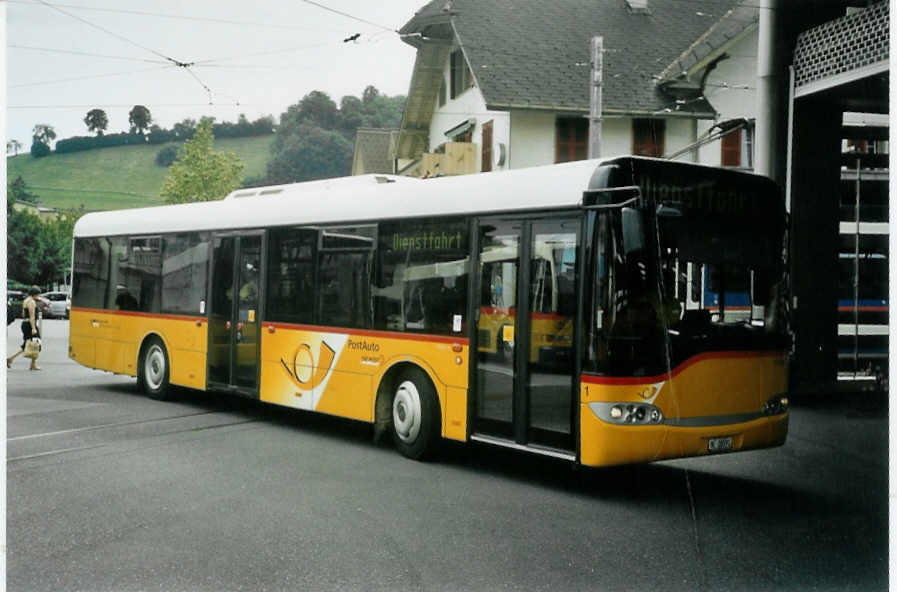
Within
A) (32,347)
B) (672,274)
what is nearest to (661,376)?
(672,274)

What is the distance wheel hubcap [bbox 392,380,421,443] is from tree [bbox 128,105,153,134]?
3.37 m

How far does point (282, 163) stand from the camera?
11984 mm

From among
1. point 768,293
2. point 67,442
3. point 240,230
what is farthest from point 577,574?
point 240,230

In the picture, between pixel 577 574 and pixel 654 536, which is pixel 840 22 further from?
pixel 577 574

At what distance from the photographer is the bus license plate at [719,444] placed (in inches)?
327

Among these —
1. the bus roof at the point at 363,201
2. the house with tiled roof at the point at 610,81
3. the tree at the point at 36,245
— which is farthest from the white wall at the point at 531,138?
the tree at the point at 36,245

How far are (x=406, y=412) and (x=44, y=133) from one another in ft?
13.9

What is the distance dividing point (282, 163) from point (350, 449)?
341cm

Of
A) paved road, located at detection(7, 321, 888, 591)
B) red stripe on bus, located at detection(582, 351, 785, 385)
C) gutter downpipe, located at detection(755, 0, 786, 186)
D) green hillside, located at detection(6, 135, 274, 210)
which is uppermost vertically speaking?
gutter downpipe, located at detection(755, 0, 786, 186)

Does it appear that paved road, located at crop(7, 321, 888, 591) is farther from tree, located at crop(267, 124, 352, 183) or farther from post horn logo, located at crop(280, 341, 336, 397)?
tree, located at crop(267, 124, 352, 183)

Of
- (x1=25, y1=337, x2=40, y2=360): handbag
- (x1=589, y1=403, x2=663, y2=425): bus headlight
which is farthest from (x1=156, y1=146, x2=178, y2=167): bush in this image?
(x1=25, y1=337, x2=40, y2=360): handbag

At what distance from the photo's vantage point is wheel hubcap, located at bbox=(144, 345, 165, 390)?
14.8 m

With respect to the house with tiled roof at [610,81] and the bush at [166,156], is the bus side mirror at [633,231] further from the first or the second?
the house with tiled roof at [610,81]

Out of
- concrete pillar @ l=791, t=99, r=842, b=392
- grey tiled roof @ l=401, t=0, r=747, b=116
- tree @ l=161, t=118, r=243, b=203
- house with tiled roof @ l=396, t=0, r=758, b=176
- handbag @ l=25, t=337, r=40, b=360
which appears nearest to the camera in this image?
tree @ l=161, t=118, r=243, b=203
